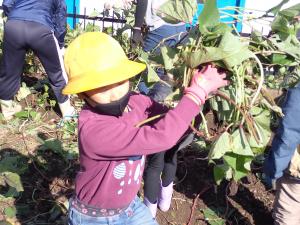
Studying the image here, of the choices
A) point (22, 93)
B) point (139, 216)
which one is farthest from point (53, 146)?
point (139, 216)

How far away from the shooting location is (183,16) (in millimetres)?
1740

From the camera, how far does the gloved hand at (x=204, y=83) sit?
5.26 ft

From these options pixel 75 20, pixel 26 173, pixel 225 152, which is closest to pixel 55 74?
pixel 26 173

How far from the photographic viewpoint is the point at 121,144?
169 centimetres

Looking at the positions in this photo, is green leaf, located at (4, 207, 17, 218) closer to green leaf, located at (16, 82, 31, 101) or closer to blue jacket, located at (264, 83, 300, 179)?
blue jacket, located at (264, 83, 300, 179)

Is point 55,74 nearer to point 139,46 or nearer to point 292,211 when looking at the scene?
point 139,46

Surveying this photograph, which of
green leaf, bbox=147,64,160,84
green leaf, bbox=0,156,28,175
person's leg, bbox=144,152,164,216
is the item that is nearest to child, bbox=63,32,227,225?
green leaf, bbox=147,64,160,84

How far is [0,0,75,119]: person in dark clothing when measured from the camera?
3.70m

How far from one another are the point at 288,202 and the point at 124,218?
109cm

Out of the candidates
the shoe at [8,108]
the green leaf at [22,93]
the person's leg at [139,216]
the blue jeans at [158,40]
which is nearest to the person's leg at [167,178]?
the blue jeans at [158,40]

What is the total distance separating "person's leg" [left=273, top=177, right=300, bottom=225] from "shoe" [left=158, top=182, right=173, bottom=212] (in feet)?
2.06

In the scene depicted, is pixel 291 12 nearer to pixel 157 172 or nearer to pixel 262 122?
pixel 262 122

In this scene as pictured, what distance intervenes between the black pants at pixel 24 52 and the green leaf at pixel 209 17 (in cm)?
238

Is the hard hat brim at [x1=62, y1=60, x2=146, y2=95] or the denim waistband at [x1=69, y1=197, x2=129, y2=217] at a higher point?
the hard hat brim at [x1=62, y1=60, x2=146, y2=95]
